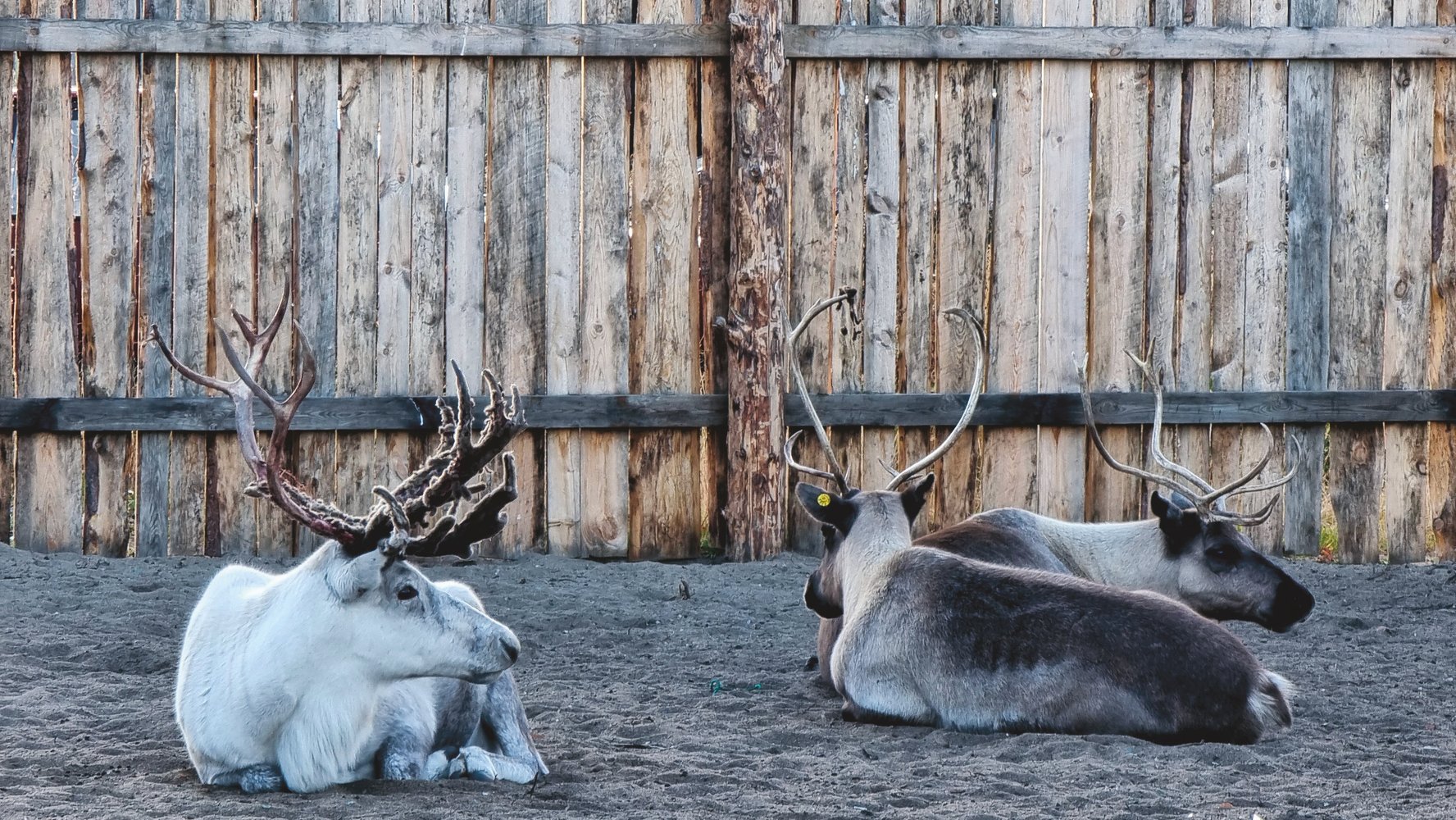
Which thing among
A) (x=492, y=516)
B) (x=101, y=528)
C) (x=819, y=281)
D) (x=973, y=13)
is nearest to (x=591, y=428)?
(x=819, y=281)

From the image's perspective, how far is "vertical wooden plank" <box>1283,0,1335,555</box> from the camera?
7633 millimetres

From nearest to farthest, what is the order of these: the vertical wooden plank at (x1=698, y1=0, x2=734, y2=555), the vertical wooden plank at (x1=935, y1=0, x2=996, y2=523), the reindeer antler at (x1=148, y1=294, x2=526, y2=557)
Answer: the reindeer antler at (x1=148, y1=294, x2=526, y2=557) < the vertical wooden plank at (x1=698, y1=0, x2=734, y2=555) < the vertical wooden plank at (x1=935, y1=0, x2=996, y2=523)

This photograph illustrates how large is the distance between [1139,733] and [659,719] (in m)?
1.51

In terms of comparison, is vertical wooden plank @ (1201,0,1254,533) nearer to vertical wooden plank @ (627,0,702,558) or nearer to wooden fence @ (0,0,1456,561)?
wooden fence @ (0,0,1456,561)

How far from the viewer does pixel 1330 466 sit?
7.65m

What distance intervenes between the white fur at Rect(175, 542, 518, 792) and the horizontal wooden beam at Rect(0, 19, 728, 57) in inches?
160

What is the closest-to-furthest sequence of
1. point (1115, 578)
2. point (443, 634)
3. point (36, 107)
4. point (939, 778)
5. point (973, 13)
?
point (443, 634), point (939, 778), point (1115, 578), point (36, 107), point (973, 13)

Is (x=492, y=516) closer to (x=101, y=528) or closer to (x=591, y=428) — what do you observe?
(x=591, y=428)

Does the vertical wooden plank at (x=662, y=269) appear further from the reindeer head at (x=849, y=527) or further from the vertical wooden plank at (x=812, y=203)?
the reindeer head at (x=849, y=527)

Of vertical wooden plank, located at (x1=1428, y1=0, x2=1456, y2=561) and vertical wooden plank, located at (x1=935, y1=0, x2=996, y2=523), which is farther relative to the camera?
vertical wooden plank, located at (x1=1428, y1=0, x2=1456, y2=561)

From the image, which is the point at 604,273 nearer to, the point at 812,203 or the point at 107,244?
the point at 812,203

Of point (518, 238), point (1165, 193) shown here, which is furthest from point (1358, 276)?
point (518, 238)

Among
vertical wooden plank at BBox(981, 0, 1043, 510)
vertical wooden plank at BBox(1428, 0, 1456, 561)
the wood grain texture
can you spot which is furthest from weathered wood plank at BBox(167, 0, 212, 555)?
vertical wooden plank at BBox(1428, 0, 1456, 561)

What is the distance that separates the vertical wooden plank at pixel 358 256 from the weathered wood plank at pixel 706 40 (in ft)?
0.48
